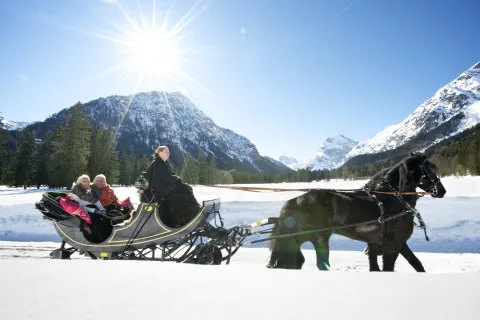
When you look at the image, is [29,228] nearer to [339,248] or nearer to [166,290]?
[339,248]

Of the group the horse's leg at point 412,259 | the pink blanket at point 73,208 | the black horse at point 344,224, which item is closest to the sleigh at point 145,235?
the pink blanket at point 73,208

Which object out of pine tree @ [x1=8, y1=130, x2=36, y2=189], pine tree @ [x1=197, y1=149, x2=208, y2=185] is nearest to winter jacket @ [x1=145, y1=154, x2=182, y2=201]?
pine tree @ [x1=8, y1=130, x2=36, y2=189]

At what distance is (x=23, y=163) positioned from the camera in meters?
46.0

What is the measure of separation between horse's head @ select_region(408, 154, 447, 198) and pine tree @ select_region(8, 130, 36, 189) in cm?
5118

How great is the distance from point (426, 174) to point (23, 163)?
53.2 metres

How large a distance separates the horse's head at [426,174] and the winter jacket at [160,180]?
14.0ft

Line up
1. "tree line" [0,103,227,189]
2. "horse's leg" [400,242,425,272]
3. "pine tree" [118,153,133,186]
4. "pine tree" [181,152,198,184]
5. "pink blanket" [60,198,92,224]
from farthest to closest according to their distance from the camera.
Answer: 1. "pine tree" [181,152,198,184]
2. "pine tree" [118,153,133,186]
3. "tree line" [0,103,227,189]
4. "pink blanket" [60,198,92,224]
5. "horse's leg" [400,242,425,272]

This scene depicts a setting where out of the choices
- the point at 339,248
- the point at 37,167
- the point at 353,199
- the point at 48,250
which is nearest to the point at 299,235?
the point at 353,199

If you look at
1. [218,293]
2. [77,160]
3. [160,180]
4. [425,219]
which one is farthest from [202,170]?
[218,293]

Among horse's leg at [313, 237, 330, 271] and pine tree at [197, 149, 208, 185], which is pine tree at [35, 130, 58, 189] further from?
horse's leg at [313, 237, 330, 271]

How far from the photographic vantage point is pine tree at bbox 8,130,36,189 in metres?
45.6

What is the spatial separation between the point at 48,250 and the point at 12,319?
6.17 m

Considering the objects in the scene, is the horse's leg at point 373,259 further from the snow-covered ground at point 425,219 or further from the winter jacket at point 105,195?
the winter jacket at point 105,195

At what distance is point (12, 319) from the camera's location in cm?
188
